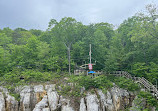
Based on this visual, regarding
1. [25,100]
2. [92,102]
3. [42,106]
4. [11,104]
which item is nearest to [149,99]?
[92,102]

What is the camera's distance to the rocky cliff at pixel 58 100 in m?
13.9

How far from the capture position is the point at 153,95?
14.2 meters

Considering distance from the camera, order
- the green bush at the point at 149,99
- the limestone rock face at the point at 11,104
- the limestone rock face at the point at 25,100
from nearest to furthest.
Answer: the green bush at the point at 149,99 < the limestone rock face at the point at 11,104 < the limestone rock face at the point at 25,100

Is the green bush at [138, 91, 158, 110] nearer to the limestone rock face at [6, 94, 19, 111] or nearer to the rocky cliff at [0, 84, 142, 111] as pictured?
the rocky cliff at [0, 84, 142, 111]

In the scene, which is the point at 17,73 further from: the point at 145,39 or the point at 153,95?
the point at 145,39

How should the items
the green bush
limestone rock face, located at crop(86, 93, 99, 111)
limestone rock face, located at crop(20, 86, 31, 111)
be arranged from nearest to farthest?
the green bush
limestone rock face, located at crop(86, 93, 99, 111)
limestone rock face, located at crop(20, 86, 31, 111)

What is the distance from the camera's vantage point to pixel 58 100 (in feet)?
48.3

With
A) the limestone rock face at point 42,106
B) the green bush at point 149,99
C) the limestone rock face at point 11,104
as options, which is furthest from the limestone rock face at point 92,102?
the limestone rock face at point 11,104

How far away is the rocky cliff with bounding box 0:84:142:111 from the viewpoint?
13.9 m

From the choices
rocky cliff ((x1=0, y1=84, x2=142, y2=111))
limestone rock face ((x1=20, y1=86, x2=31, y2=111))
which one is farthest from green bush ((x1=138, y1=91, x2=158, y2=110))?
limestone rock face ((x1=20, y1=86, x2=31, y2=111))

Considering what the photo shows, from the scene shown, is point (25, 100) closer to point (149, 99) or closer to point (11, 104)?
point (11, 104)

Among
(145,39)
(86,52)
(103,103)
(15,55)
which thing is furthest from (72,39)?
(103,103)

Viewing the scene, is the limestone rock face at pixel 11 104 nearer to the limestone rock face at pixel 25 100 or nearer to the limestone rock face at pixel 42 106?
the limestone rock face at pixel 25 100

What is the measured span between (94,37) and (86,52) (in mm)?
3478
